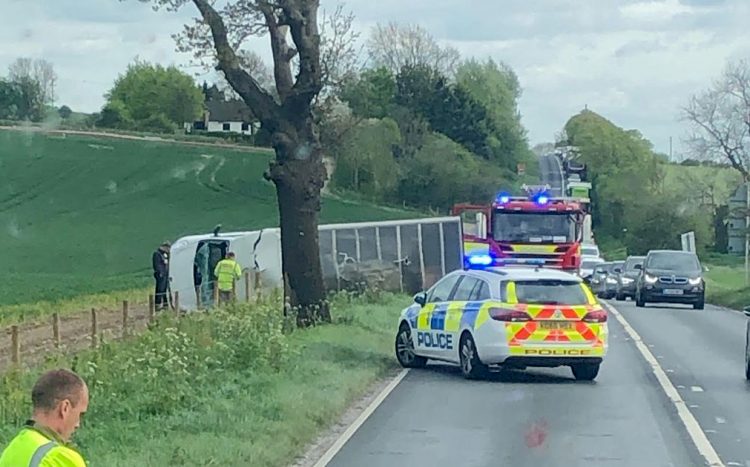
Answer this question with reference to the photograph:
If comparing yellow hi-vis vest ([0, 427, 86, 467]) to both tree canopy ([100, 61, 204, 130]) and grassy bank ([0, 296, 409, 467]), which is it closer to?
grassy bank ([0, 296, 409, 467])

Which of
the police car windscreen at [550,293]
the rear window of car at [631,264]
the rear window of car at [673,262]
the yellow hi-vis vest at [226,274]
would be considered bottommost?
the rear window of car at [631,264]

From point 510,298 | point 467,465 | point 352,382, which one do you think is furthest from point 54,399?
point 510,298

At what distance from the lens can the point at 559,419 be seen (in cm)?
1571

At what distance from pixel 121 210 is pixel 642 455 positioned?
6566cm

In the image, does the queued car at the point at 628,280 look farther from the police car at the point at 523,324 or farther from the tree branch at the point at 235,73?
the police car at the point at 523,324

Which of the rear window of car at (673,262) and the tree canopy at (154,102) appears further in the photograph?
the tree canopy at (154,102)

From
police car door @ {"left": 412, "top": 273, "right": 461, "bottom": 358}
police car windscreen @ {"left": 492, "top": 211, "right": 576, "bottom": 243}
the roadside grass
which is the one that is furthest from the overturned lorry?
the roadside grass

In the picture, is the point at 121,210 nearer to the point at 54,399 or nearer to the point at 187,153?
the point at 187,153

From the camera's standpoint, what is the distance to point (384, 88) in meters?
106

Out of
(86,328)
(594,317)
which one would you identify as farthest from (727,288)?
(594,317)

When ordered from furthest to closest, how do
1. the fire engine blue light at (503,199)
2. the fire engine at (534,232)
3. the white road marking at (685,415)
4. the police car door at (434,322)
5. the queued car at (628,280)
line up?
the queued car at (628,280), the fire engine blue light at (503,199), the fire engine at (534,232), the police car door at (434,322), the white road marking at (685,415)

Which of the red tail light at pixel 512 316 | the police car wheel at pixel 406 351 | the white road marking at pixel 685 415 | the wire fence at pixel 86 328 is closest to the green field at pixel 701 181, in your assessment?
the wire fence at pixel 86 328

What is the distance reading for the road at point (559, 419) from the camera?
42.7 feet

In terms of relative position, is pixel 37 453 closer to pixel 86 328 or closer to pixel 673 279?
pixel 86 328
